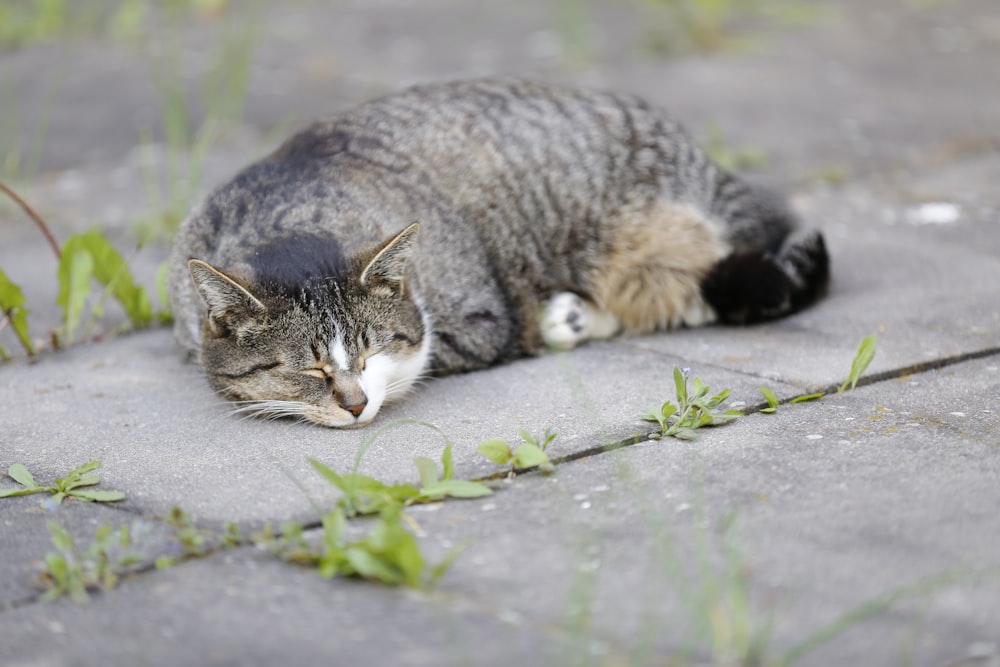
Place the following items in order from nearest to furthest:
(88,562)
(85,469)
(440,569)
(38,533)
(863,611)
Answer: (863,611), (440,569), (88,562), (38,533), (85,469)

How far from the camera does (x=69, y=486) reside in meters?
2.57

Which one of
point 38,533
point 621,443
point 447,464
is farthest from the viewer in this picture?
point 621,443

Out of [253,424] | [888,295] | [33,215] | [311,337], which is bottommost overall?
[888,295]

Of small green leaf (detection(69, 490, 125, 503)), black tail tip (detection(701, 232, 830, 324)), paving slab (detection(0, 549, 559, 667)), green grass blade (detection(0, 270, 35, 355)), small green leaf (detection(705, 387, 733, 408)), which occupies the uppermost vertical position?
green grass blade (detection(0, 270, 35, 355))

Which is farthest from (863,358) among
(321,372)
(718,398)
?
(321,372)

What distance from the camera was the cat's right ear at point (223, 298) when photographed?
9.57ft

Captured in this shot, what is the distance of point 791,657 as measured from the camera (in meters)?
1.76

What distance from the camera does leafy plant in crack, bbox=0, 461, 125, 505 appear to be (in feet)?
8.27

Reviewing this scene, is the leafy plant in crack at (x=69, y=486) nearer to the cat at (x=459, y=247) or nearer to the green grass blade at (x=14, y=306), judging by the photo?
the cat at (x=459, y=247)

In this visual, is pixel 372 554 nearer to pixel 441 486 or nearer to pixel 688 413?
pixel 441 486

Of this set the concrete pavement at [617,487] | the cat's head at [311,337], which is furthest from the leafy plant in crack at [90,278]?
the cat's head at [311,337]

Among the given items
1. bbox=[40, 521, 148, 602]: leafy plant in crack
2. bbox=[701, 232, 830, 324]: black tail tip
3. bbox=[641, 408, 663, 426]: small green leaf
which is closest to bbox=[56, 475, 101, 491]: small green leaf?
bbox=[40, 521, 148, 602]: leafy plant in crack

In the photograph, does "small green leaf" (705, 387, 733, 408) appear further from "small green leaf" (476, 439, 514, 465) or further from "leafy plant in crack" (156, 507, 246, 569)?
Answer: "leafy plant in crack" (156, 507, 246, 569)

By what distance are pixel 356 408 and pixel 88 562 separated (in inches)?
37.2
